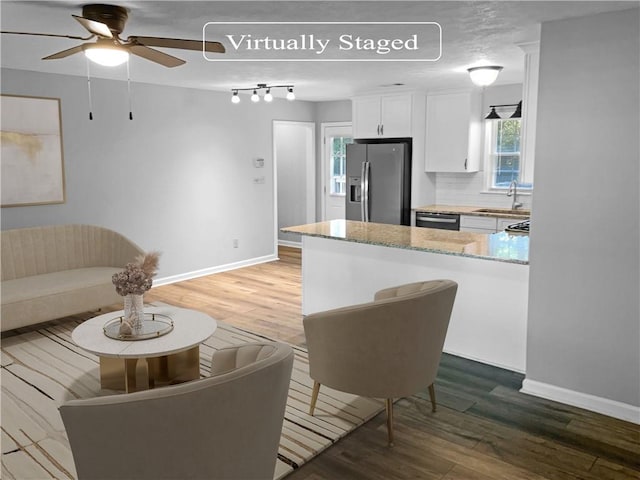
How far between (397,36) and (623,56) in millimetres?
1304

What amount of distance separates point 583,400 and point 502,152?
147 inches

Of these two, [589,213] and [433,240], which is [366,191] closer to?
[433,240]

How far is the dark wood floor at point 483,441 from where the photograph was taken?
259cm

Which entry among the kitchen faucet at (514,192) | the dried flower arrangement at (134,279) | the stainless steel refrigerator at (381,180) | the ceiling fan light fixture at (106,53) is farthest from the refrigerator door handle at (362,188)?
the ceiling fan light fixture at (106,53)

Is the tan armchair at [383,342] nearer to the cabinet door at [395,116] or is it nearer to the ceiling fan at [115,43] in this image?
the ceiling fan at [115,43]

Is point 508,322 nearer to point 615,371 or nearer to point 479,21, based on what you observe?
point 615,371

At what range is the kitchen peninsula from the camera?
3.69 metres

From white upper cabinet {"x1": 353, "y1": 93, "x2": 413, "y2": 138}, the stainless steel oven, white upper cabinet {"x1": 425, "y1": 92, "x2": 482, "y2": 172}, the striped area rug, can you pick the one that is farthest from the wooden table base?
white upper cabinet {"x1": 353, "y1": 93, "x2": 413, "y2": 138}

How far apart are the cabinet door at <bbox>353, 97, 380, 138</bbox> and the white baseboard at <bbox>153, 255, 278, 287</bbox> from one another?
213cm

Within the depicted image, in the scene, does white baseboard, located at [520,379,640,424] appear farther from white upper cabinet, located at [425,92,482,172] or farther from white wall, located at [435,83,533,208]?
white upper cabinet, located at [425,92,482,172]

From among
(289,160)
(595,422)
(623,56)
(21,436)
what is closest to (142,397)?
(21,436)

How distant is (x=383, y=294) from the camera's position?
3.26 metres

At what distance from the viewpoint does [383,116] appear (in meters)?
6.72

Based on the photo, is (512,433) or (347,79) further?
(347,79)
